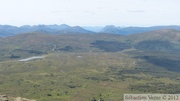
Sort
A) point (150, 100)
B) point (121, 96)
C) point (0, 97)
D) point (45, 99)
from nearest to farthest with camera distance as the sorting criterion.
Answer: point (150, 100), point (0, 97), point (45, 99), point (121, 96)

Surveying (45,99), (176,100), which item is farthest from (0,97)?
(176,100)

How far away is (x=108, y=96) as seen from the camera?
7697 inches

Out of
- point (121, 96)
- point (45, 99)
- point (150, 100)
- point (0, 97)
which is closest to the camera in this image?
point (150, 100)

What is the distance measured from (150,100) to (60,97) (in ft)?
277

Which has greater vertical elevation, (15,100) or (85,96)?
(15,100)

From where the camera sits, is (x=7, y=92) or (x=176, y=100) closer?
(x=176, y=100)

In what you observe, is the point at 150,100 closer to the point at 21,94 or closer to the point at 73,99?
the point at 73,99

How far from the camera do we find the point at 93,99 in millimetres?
185250

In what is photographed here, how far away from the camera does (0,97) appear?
12712 cm

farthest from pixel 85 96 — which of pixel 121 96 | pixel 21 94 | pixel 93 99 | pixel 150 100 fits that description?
pixel 150 100

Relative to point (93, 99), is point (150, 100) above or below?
above

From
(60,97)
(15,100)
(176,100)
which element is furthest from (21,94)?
(176,100)

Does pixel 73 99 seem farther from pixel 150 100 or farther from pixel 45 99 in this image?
pixel 150 100

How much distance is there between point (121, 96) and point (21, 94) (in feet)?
194
